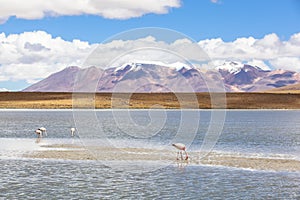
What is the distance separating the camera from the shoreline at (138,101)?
153837 mm

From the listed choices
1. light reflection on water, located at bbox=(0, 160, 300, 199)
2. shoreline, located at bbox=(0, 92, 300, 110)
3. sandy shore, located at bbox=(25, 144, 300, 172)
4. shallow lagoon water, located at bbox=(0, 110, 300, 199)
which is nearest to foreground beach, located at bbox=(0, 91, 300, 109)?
shoreline, located at bbox=(0, 92, 300, 110)

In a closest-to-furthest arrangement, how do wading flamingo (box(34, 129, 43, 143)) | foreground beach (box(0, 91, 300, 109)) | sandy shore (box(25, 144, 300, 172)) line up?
sandy shore (box(25, 144, 300, 172)) < wading flamingo (box(34, 129, 43, 143)) < foreground beach (box(0, 91, 300, 109))

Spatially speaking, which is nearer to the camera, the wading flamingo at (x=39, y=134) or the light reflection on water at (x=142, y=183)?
the light reflection on water at (x=142, y=183)

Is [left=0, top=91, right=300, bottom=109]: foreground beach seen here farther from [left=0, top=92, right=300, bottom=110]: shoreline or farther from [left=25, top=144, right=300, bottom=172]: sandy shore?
[left=25, top=144, right=300, bottom=172]: sandy shore

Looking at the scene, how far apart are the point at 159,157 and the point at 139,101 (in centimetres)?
14258

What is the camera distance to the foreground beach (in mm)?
155300

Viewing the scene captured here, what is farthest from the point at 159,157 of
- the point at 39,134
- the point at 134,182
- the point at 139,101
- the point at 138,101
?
the point at 139,101

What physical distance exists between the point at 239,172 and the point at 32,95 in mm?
174899

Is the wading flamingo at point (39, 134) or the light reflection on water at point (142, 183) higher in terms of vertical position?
the wading flamingo at point (39, 134)

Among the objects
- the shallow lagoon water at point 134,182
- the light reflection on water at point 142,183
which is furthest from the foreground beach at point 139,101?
the light reflection on water at point 142,183

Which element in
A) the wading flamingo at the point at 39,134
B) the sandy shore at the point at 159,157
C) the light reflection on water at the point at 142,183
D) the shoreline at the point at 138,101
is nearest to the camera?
the light reflection on water at the point at 142,183

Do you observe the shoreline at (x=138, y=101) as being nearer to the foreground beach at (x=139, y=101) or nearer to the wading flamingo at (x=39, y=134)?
the foreground beach at (x=139, y=101)

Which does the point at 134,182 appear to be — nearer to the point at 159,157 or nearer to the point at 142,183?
the point at 142,183

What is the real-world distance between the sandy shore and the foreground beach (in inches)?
4286
